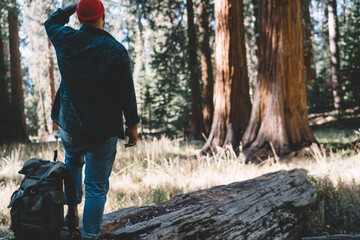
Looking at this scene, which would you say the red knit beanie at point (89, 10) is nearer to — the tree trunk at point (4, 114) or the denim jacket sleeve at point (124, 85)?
the denim jacket sleeve at point (124, 85)

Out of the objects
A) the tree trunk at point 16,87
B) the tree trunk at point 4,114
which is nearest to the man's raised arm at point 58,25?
the tree trunk at point 4,114

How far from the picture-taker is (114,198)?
3994 millimetres

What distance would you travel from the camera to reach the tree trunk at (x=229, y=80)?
7020 mm

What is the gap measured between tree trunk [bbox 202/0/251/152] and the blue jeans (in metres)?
5.06

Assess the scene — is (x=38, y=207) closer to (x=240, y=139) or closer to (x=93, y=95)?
(x=93, y=95)

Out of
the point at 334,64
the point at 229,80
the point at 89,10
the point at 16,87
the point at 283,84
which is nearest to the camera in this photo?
the point at 89,10

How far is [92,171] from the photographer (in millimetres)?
2082

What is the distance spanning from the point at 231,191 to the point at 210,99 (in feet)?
31.7

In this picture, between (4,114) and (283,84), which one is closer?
(283,84)

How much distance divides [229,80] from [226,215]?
16.2 feet

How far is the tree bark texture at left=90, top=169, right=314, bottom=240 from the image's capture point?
2.26 metres

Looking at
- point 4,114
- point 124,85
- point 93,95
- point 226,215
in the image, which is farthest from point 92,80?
point 4,114

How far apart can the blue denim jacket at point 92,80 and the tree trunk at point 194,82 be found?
10.4 m

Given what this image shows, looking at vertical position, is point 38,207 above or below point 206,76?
below
